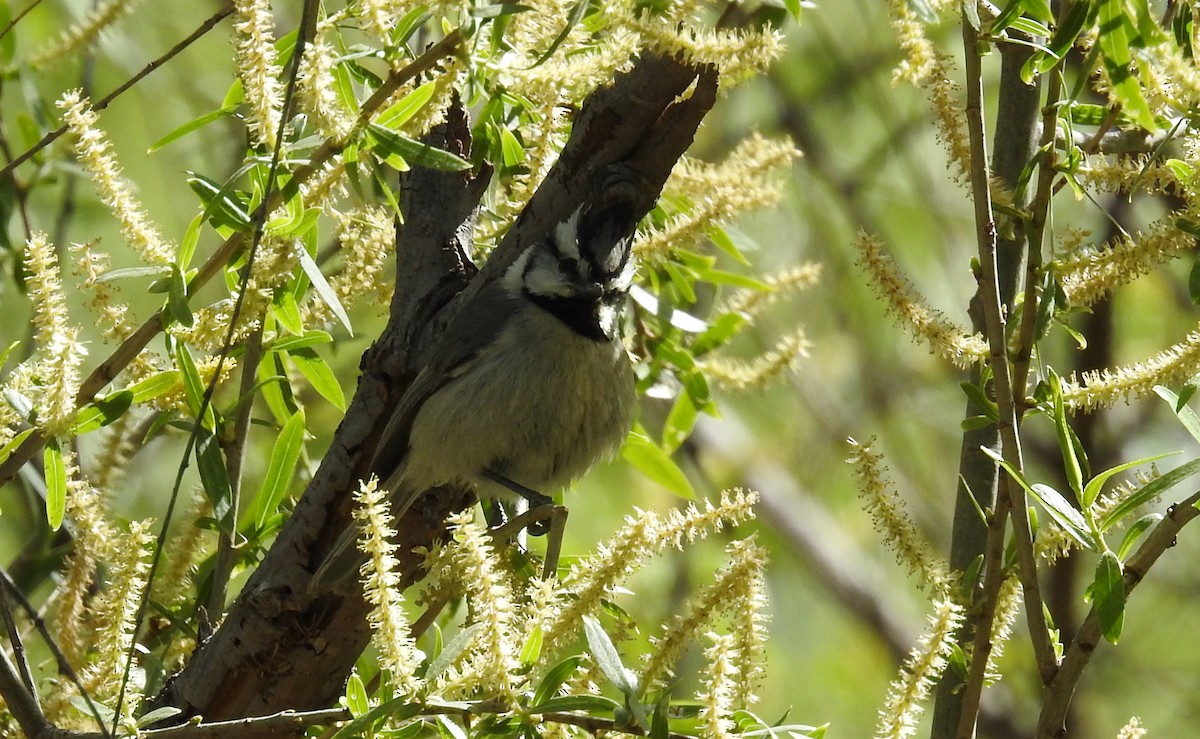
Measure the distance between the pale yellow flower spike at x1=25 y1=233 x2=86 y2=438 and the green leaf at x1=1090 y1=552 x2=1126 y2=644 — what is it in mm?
1223

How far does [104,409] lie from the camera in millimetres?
1792

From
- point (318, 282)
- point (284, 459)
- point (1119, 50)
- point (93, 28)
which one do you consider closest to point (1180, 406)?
point (1119, 50)

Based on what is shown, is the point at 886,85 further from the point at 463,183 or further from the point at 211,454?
the point at 211,454

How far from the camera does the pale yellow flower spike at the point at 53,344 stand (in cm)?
155

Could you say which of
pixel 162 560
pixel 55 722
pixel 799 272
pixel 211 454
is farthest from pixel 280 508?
pixel 799 272

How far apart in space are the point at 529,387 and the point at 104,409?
3.25ft

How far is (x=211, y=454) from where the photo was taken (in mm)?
1875

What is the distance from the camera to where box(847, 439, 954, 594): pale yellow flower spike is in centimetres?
160

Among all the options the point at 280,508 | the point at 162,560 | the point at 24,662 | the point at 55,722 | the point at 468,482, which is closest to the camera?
the point at 24,662

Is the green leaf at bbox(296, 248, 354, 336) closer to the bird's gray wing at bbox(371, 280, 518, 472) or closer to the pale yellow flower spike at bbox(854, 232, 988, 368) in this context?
the bird's gray wing at bbox(371, 280, 518, 472)

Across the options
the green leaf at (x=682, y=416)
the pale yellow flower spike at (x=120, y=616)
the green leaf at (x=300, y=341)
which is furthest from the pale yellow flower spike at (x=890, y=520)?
the green leaf at (x=682, y=416)

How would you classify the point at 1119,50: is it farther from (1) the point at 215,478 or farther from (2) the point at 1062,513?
(1) the point at 215,478

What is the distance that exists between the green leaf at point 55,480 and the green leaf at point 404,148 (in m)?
0.60

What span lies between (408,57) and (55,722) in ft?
3.49
